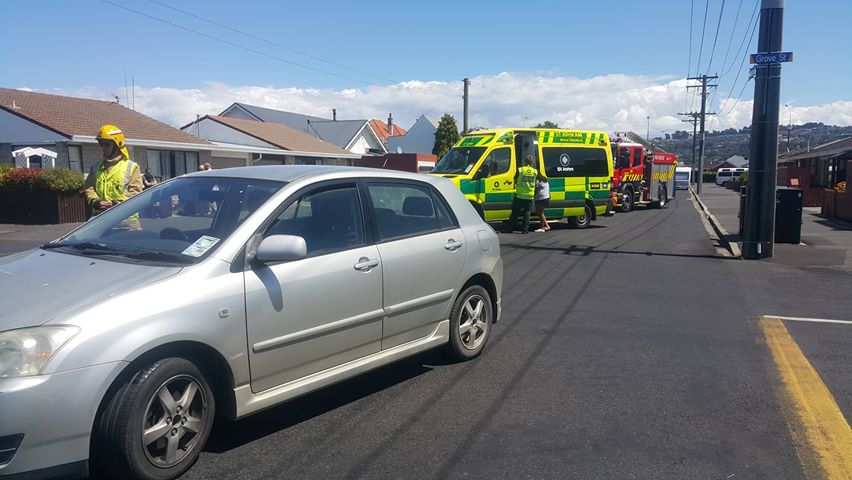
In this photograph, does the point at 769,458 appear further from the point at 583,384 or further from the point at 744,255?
the point at 744,255

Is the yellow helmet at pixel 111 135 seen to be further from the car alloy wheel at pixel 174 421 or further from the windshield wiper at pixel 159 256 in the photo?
the car alloy wheel at pixel 174 421

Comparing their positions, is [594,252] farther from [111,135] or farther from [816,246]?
[111,135]

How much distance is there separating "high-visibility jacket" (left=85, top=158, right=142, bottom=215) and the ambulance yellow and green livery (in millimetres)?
9648

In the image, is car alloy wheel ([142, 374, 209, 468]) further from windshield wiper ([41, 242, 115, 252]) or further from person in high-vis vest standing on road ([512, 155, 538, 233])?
person in high-vis vest standing on road ([512, 155, 538, 233])

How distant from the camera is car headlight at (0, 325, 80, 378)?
305 centimetres

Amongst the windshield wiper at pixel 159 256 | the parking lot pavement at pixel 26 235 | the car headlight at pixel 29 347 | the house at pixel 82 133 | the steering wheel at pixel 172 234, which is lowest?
the parking lot pavement at pixel 26 235

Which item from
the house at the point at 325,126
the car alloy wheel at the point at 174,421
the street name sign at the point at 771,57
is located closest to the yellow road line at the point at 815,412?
the car alloy wheel at the point at 174,421

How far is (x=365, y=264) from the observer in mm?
4641

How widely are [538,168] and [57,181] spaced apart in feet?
47.5

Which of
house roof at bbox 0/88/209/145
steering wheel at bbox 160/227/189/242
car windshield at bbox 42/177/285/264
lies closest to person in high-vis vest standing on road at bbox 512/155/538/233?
car windshield at bbox 42/177/285/264

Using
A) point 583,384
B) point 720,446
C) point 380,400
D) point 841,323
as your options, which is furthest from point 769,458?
point 841,323

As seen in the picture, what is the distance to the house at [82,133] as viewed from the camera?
2412 centimetres

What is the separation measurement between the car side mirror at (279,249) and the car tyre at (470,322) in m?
1.94

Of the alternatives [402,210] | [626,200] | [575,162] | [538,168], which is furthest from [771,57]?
[626,200]
